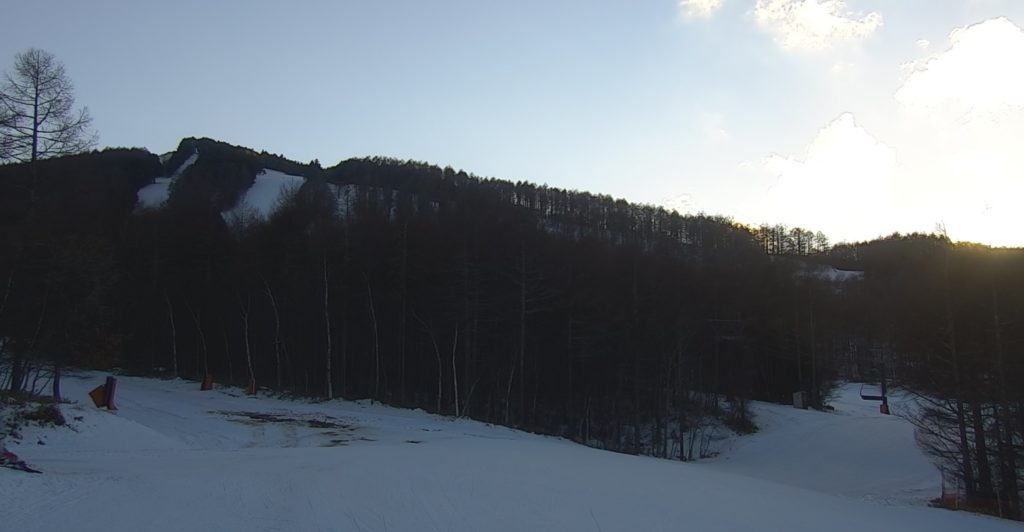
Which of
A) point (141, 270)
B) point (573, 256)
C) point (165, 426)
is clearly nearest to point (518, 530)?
point (165, 426)

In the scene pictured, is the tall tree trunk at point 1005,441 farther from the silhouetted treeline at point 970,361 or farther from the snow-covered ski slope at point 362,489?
the snow-covered ski slope at point 362,489

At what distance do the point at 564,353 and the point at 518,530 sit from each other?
34.6 m

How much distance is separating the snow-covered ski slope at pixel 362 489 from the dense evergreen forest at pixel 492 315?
530 centimetres

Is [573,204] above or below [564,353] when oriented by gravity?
above

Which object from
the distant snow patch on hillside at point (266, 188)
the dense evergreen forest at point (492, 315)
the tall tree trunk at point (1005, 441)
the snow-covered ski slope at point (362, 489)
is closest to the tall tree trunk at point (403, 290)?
the dense evergreen forest at point (492, 315)

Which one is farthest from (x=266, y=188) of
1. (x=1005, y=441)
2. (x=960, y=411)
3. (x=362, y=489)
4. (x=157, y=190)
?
(x=1005, y=441)

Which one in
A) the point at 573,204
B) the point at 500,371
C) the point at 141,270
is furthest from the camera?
the point at 573,204

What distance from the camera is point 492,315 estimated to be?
39.8 meters

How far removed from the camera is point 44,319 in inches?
974

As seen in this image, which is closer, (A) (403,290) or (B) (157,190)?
(A) (403,290)

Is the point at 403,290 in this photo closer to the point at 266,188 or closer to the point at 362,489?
the point at 362,489

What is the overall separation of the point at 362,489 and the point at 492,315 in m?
28.7

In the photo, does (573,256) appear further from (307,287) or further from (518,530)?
(518,530)

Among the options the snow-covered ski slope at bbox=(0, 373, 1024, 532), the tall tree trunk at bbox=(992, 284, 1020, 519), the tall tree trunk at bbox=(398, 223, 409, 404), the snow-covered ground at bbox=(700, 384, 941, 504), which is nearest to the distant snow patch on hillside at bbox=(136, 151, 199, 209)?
the tall tree trunk at bbox=(398, 223, 409, 404)
